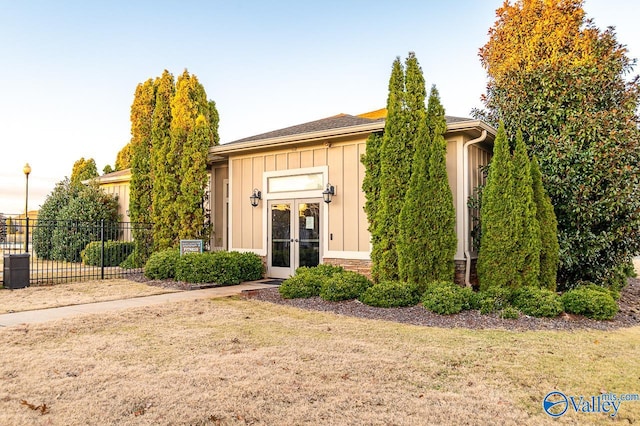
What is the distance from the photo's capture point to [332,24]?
1231cm

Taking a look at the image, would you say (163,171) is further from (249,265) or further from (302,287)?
(302,287)

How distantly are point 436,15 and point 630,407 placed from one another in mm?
10868

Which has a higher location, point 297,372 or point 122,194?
point 122,194

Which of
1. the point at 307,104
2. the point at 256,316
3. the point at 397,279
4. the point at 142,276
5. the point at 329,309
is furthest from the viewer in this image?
the point at 307,104

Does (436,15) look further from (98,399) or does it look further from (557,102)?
(98,399)

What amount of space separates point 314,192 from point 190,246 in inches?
133

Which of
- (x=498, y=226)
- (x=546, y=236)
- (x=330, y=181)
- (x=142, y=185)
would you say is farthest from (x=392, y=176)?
(x=142, y=185)

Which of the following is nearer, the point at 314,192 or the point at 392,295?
the point at 392,295

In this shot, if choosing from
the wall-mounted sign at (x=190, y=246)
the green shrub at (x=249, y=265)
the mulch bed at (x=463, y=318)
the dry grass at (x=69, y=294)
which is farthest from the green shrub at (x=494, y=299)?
the wall-mounted sign at (x=190, y=246)

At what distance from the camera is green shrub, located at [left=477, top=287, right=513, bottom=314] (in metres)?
6.34

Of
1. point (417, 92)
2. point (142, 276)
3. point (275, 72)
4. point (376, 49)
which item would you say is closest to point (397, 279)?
point (417, 92)

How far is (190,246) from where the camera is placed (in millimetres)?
10641

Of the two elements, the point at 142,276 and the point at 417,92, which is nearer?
the point at 417,92

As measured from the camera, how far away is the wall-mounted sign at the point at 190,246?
10.6m
